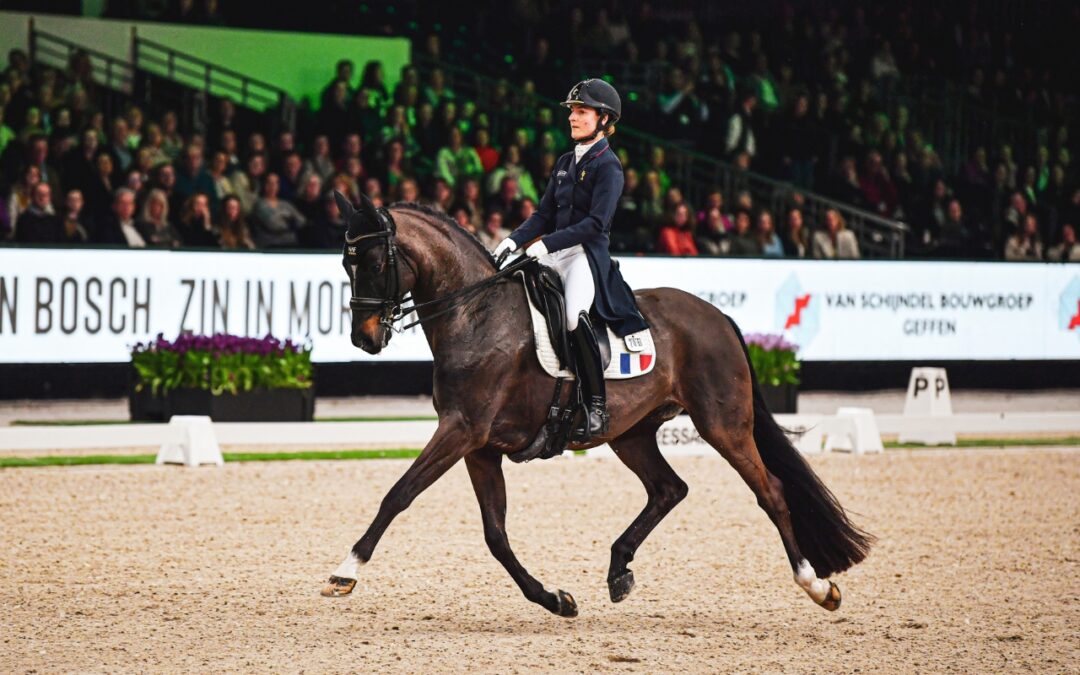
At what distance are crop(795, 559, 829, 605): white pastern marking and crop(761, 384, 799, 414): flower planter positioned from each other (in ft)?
24.8

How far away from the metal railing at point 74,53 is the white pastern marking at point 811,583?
509 inches

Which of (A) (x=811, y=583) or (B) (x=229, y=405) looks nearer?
(A) (x=811, y=583)

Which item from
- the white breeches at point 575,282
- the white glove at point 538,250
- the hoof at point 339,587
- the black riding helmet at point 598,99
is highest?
the black riding helmet at point 598,99

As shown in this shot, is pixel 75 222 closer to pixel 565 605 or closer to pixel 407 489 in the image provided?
pixel 407 489

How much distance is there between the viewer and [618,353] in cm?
695

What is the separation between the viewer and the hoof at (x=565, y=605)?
6.64 m

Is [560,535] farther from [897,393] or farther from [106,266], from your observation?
[897,393]

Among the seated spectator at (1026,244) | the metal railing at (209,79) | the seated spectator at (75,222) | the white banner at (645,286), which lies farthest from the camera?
the seated spectator at (1026,244)

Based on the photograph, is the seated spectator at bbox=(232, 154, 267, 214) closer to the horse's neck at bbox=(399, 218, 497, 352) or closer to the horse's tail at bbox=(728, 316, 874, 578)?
the horse's neck at bbox=(399, 218, 497, 352)

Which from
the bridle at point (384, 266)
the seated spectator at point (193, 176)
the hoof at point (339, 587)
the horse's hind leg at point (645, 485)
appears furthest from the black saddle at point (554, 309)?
the seated spectator at point (193, 176)

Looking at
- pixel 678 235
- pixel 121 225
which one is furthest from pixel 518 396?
pixel 678 235

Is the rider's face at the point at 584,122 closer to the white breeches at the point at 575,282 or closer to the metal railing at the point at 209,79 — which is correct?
the white breeches at the point at 575,282

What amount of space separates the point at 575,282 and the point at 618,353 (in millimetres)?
394

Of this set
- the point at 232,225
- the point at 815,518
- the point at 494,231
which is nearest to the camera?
the point at 815,518
